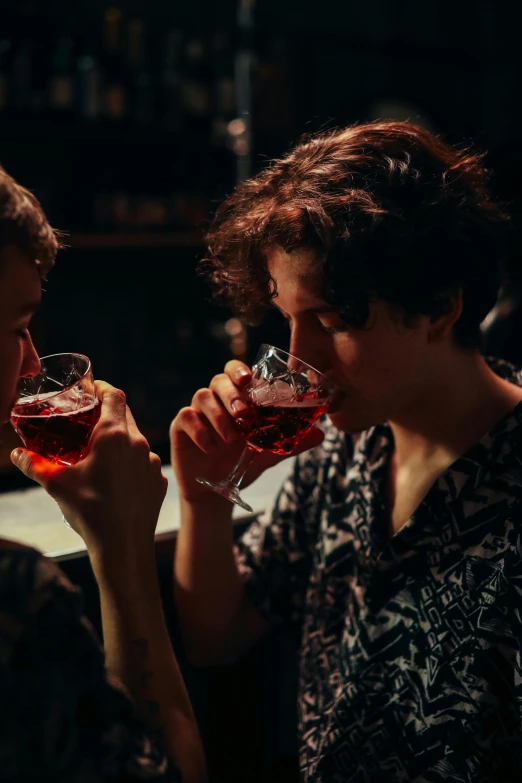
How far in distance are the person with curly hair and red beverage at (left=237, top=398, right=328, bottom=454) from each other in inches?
1.6

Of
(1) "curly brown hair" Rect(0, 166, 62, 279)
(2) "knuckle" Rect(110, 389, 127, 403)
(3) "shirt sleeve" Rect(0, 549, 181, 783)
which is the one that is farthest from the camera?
(2) "knuckle" Rect(110, 389, 127, 403)

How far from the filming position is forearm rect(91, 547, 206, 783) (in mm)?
963

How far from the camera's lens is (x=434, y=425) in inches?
54.9

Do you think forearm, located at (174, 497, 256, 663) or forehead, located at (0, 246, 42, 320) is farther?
forearm, located at (174, 497, 256, 663)

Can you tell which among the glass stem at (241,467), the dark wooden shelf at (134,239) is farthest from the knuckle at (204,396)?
the dark wooden shelf at (134,239)

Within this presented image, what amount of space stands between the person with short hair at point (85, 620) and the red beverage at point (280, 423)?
0.29 metres

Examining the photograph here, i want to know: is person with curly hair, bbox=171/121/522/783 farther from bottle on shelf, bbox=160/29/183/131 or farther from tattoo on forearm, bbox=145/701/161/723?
bottle on shelf, bbox=160/29/183/131

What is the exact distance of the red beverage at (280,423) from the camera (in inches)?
50.6

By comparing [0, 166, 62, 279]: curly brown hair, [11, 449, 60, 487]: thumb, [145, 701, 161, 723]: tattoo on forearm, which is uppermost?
[0, 166, 62, 279]: curly brown hair

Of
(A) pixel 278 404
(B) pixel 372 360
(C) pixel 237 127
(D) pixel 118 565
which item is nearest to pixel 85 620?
(D) pixel 118 565

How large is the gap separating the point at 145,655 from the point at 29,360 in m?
0.39

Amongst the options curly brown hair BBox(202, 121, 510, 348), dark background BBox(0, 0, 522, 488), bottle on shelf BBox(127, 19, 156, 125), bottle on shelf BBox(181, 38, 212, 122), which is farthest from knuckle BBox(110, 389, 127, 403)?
bottle on shelf BBox(181, 38, 212, 122)

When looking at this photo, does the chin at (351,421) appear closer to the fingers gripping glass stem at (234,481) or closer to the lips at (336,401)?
the lips at (336,401)

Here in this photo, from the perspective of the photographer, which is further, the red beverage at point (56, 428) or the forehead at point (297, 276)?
the forehead at point (297, 276)
